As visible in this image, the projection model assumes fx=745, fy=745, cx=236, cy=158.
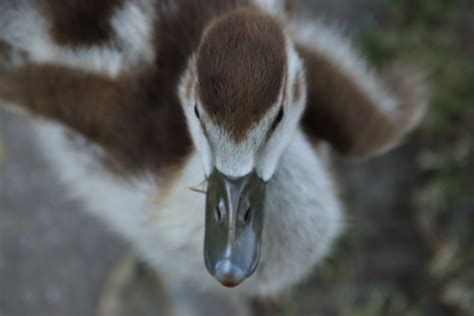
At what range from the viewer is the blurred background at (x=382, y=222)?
210 centimetres

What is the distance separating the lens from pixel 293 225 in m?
1.42

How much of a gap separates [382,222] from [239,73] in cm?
119

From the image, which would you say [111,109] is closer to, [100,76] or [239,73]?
[100,76]

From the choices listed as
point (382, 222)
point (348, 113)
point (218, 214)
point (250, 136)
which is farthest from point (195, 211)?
point (382, 222)

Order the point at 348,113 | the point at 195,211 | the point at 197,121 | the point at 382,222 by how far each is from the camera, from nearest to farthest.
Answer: the point at 197,121 → the point at 195,211 → the point at 348,113 → the point at 382,222


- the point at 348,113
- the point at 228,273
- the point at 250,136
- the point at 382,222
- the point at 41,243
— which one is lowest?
the point at 41,243

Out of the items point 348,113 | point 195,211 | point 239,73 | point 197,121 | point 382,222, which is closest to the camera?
point 239,73

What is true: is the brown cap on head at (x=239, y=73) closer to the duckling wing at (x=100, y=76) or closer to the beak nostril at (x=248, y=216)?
the beak nostril at (x=248, y=216)

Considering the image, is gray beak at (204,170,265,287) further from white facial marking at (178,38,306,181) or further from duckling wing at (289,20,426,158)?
duckling wing at (289,20,426,158)

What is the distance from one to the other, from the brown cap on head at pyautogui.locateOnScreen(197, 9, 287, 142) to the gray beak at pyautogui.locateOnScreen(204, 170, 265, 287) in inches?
3.6

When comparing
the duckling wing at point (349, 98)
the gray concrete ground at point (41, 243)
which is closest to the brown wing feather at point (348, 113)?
the duckling wing at point (349, 98)

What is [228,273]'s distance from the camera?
Result: 119 centimetres

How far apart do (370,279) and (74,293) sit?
2.86 ft

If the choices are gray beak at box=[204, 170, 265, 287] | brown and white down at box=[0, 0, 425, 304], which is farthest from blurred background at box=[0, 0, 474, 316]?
gray beak at box=[204, 170, 265, 287]
